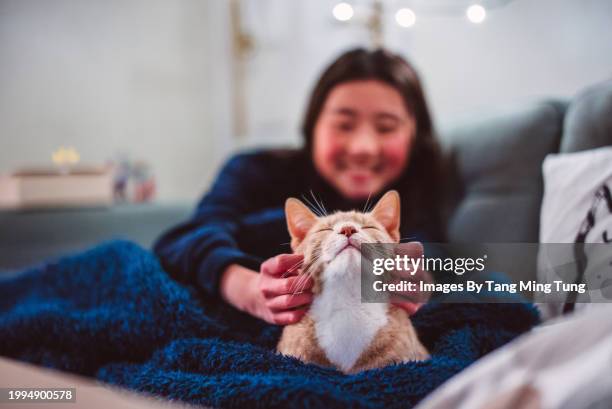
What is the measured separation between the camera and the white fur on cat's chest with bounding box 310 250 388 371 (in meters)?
0.35

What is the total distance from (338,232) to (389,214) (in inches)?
2.1

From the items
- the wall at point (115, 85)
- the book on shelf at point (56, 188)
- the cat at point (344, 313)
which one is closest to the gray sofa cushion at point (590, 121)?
the cat at point (344, 313)

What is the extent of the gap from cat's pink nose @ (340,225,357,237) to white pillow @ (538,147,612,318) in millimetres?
209

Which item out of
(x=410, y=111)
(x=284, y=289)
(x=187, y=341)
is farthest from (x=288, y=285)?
(x=410, y=111)

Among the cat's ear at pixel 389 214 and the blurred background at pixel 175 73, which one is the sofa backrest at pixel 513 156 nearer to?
the cat's ear at pixel 389 214

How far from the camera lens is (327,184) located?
0.48 metres

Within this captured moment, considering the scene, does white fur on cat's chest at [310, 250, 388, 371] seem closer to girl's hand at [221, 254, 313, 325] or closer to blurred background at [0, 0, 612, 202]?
girl's hand at [221, 254, 313, 325]

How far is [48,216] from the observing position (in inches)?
45.6

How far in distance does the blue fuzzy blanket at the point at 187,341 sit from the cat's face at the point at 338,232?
8 cm

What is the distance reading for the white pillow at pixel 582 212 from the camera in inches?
16.5

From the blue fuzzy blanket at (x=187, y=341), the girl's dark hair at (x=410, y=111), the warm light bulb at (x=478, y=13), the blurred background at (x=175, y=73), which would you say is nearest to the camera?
the blue fuzzy blanket at (x=187, y=341)

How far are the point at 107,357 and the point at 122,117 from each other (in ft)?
4.93

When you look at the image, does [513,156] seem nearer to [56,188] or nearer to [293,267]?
[293,267]

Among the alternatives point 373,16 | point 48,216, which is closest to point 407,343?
point 48,216
